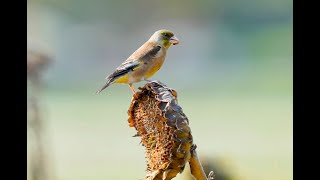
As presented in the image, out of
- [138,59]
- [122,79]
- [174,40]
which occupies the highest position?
[174,40]

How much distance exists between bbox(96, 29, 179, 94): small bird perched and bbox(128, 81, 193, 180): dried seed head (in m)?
0.42

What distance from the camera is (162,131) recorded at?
2.18m

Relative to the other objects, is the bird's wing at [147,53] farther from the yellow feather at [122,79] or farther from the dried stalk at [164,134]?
the dried stalk at [164,134]

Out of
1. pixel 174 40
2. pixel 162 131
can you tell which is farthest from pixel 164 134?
pixel 174 40

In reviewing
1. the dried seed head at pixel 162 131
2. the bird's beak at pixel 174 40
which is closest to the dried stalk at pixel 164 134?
the dried seed head at pixel 162 131

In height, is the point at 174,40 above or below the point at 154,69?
above

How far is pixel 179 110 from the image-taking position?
217cm

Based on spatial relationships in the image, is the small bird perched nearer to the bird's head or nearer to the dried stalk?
the bird's head

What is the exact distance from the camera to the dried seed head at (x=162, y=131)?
2129 mm

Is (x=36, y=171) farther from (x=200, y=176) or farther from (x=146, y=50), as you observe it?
(x=200, y=176)

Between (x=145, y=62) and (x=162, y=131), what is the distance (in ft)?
2.25

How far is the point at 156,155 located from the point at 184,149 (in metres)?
0.15

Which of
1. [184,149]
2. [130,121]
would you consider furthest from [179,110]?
[130,121]

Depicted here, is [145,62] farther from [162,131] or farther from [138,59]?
[162,131]
